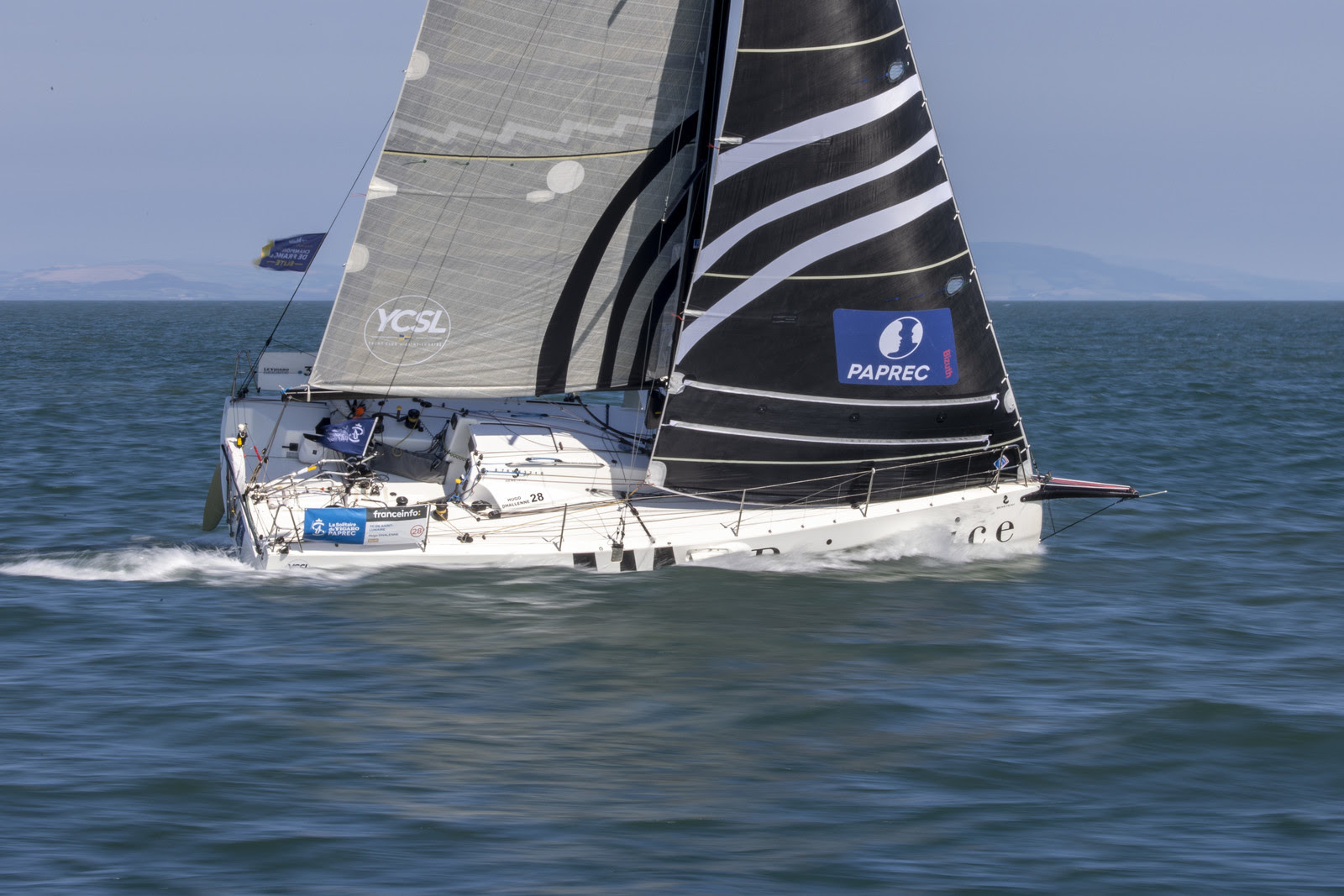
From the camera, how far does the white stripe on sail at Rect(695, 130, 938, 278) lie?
16.4 meters

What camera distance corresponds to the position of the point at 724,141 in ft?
52.7

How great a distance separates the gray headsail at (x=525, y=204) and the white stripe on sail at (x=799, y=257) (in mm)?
1763

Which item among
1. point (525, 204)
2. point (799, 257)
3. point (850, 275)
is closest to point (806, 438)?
point (850, 275)

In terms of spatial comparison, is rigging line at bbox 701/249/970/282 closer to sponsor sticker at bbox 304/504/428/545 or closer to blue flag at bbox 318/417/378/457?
sponsor sticker at bbox 304/504/428/545

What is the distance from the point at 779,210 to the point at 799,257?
0.61 m

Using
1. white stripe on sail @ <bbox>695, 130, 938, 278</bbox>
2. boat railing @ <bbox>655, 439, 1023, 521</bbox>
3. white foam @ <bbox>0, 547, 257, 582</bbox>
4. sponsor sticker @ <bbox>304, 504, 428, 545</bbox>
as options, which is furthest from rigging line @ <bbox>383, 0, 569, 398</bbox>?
boat railing @ <bbox>655, 439, 1023, 521</bbox>

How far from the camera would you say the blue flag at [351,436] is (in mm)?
17656

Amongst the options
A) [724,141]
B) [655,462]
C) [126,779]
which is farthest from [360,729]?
[724,141]

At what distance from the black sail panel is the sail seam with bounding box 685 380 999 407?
0.02 meters

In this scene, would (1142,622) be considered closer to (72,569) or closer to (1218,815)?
(1218,815)

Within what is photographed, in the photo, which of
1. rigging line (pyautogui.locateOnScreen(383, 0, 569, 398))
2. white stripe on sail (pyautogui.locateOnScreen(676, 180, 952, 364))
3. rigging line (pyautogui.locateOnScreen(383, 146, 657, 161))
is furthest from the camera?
rigging line (pyautogui.locateOnScreen(383, 146, 657, 161))

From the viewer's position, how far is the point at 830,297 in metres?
16.8

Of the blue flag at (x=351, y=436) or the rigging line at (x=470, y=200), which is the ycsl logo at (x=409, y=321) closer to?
the rigging line at (x=470, y=200)

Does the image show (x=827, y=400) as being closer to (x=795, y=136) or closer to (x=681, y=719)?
(x=795, y=136)
